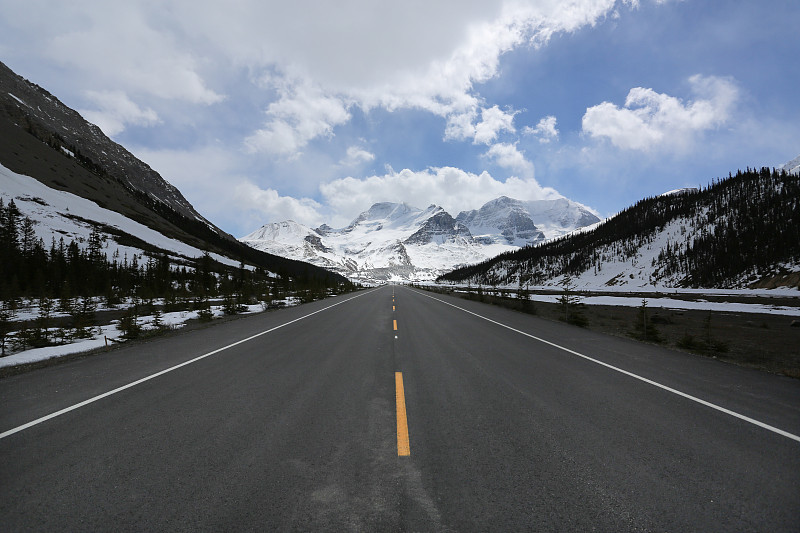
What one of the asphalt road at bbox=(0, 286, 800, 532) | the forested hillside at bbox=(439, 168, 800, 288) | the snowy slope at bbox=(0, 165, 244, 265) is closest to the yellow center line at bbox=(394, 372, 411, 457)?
the asphalt road at bbox=(0, 286, 800, 532)

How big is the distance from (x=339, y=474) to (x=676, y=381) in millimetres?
7261

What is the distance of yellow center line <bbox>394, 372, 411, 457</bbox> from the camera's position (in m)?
3.74

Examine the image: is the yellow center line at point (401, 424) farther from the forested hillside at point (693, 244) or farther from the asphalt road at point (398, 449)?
the forested hillside at point (693, 244)

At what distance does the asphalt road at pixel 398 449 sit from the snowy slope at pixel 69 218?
103m

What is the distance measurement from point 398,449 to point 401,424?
26.6 inches

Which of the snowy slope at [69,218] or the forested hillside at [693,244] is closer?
the forested hillside at [693,244]

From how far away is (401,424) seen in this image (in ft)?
14.6

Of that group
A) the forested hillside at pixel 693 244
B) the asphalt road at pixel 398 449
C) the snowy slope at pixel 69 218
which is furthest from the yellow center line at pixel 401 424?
the snowy slope at pixel 69 218

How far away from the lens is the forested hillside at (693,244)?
247ft

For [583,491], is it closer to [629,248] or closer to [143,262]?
[143,262]

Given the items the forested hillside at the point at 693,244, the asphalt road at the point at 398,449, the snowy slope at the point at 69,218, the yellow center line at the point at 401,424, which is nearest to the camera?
the asphalt road at the point at 398,449

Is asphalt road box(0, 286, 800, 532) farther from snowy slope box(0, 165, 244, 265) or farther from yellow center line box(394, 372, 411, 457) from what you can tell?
snowy slope box(0, 165, 244, 265)

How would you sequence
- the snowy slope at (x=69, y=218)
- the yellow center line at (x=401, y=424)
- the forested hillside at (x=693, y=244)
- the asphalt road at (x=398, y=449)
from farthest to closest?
1. the snowy slope at (x=69, y=218)
2. the forested hillside at (x=693, y=244)
3. the yellow center line at (x=401, y=424)
4. the asphalt road at (x=398, y=449)

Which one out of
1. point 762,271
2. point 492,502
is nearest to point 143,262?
point 492,502
